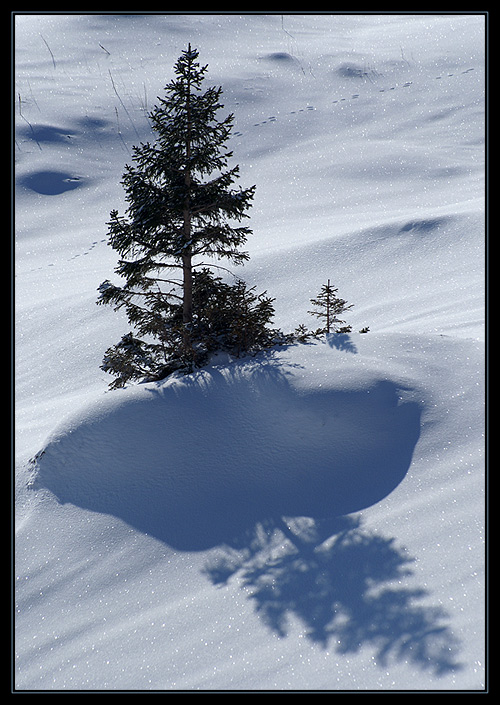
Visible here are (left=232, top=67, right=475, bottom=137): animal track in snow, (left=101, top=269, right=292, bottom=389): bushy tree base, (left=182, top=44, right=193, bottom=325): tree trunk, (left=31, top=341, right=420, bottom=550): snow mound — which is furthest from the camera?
A: (left=232, top=67, right=475, bottom=137): animal track in snow

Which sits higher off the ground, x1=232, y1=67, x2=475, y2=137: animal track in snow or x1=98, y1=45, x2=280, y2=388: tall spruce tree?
x1=232, y1=67, x2=475, y2=137: animal track in snow

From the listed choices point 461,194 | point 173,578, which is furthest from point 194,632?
point 461,194

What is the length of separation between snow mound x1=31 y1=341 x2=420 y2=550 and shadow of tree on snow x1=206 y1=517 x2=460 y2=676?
404mm

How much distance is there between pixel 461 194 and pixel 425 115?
44.2ft

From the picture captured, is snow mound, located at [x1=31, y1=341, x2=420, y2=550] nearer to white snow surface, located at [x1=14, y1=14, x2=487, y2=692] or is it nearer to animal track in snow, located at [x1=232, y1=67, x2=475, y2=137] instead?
white snow surface, located at [x1=14, y1=14, x2=487, y2=692]

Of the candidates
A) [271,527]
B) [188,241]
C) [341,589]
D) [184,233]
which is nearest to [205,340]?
[188,241]

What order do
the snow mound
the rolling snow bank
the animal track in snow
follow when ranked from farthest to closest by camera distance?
1. the animal track in snow
2. the snow mound
3. the rolling snow bank

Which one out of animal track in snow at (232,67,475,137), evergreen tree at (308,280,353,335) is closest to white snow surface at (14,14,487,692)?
evergreen tree at (308,280,353,335)

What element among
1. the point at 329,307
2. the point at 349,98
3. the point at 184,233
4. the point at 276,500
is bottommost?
the point at 276,500

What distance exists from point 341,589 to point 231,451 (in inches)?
110

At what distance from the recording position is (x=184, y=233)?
1046 centimetres

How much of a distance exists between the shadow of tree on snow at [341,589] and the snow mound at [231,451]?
404mm

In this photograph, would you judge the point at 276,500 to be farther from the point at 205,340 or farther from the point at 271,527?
the point at 205,340

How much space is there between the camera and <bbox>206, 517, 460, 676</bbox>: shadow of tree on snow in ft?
18.9
